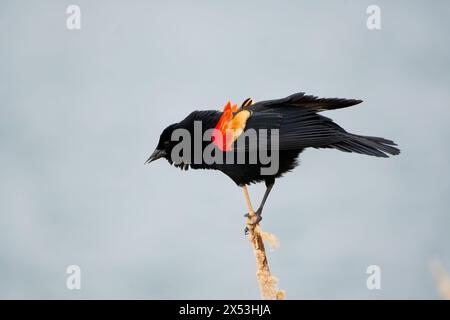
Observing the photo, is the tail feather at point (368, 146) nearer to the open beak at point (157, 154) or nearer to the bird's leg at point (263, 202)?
the bird's leg at point (263, 202)

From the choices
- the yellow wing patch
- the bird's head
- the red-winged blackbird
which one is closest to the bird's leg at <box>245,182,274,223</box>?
the red-winged blackbird

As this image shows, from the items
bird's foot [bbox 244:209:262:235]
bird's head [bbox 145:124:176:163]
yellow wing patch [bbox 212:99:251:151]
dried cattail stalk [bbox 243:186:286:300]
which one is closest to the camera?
dried cattail stalk [bbox 243:186:286:300]

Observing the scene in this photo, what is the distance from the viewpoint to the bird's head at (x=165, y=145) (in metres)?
5.96

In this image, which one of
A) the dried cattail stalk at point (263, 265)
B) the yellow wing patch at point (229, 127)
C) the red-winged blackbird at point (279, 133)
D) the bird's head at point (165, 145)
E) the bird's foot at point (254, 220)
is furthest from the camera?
the bird's head at point (165, 145)

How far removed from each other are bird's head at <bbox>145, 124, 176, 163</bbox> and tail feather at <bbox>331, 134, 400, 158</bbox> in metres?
1.58

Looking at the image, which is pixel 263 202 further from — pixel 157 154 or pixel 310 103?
pixel 157 154

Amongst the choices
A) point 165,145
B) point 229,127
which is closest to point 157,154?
point 165,145

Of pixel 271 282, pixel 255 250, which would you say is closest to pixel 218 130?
pixel 255 250

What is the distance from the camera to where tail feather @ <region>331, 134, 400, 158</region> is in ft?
17.6

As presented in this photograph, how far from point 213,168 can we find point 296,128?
3.21 ft

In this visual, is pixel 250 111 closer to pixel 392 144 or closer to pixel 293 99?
pixel 293 99

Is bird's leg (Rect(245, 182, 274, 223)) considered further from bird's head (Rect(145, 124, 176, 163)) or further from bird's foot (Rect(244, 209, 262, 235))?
bird's head (Rect(145, 124, 176, 163))

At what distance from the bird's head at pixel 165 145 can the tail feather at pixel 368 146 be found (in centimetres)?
158

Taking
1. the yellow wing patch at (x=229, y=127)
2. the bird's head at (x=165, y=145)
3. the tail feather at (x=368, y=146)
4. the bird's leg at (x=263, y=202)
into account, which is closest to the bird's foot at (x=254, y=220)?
the bird's leg at (x=263, y=202)
